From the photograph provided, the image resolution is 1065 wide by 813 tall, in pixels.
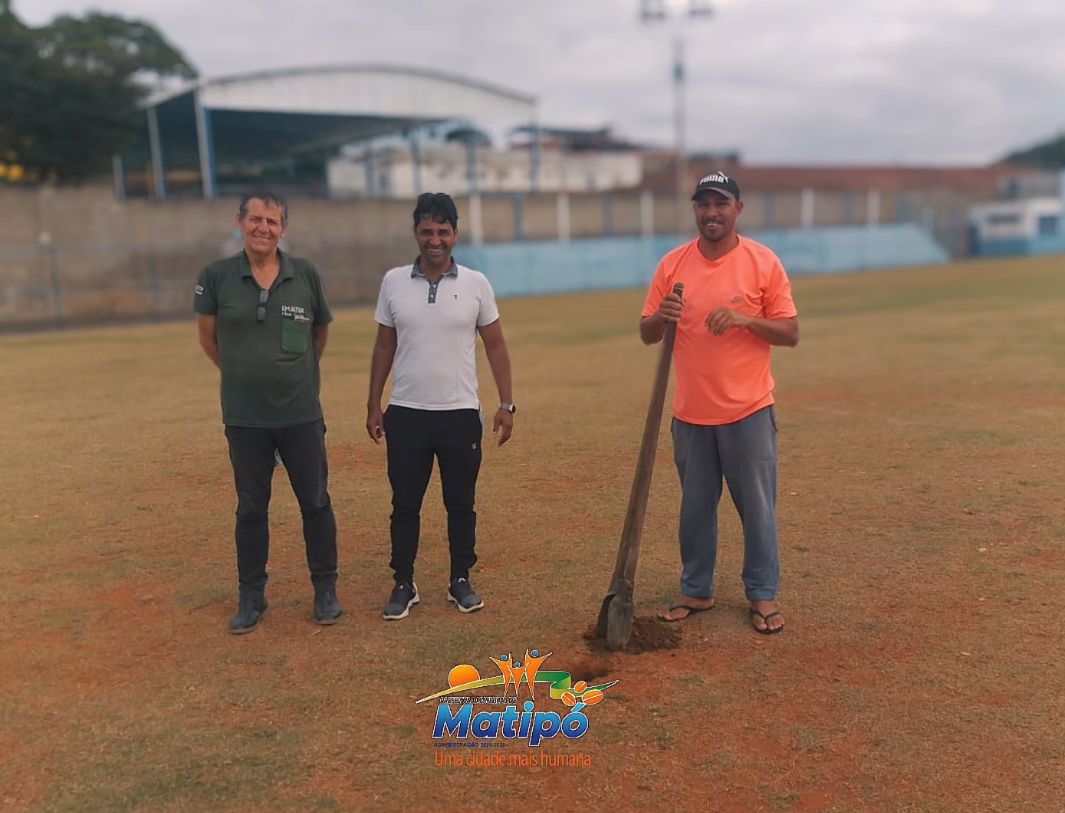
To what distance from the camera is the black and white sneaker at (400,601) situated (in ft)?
13.6

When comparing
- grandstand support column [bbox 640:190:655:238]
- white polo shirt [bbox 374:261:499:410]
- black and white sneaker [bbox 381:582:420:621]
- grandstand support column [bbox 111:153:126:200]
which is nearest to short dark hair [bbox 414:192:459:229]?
white polo shirt [bbox 374:261:499:410]

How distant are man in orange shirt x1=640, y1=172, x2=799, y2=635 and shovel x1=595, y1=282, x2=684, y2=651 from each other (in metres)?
0.10

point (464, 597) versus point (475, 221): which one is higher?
point (475, 221)

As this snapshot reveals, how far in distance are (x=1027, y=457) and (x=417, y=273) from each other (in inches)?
200

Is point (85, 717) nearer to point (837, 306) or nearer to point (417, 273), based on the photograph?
point (417, 273)

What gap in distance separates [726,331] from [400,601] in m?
1.95

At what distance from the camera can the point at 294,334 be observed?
3.96 m

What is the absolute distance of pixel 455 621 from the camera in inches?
161

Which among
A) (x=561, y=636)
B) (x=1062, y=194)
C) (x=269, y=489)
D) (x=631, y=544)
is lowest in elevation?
(x=561, y=636)

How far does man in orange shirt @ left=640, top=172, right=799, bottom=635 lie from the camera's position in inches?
147

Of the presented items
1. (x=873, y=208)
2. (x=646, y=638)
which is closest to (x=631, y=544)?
(x=646, y=638)

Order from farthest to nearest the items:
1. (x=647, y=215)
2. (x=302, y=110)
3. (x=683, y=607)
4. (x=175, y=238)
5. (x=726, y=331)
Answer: (x=647, y=215), (x=302, y=110), (x=175, y=238), (x=683, y=607), (x=726, y=331)

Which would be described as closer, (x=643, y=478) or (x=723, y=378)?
(x=723, y=378)

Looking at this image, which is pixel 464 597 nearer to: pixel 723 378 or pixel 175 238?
pixel 723 378
